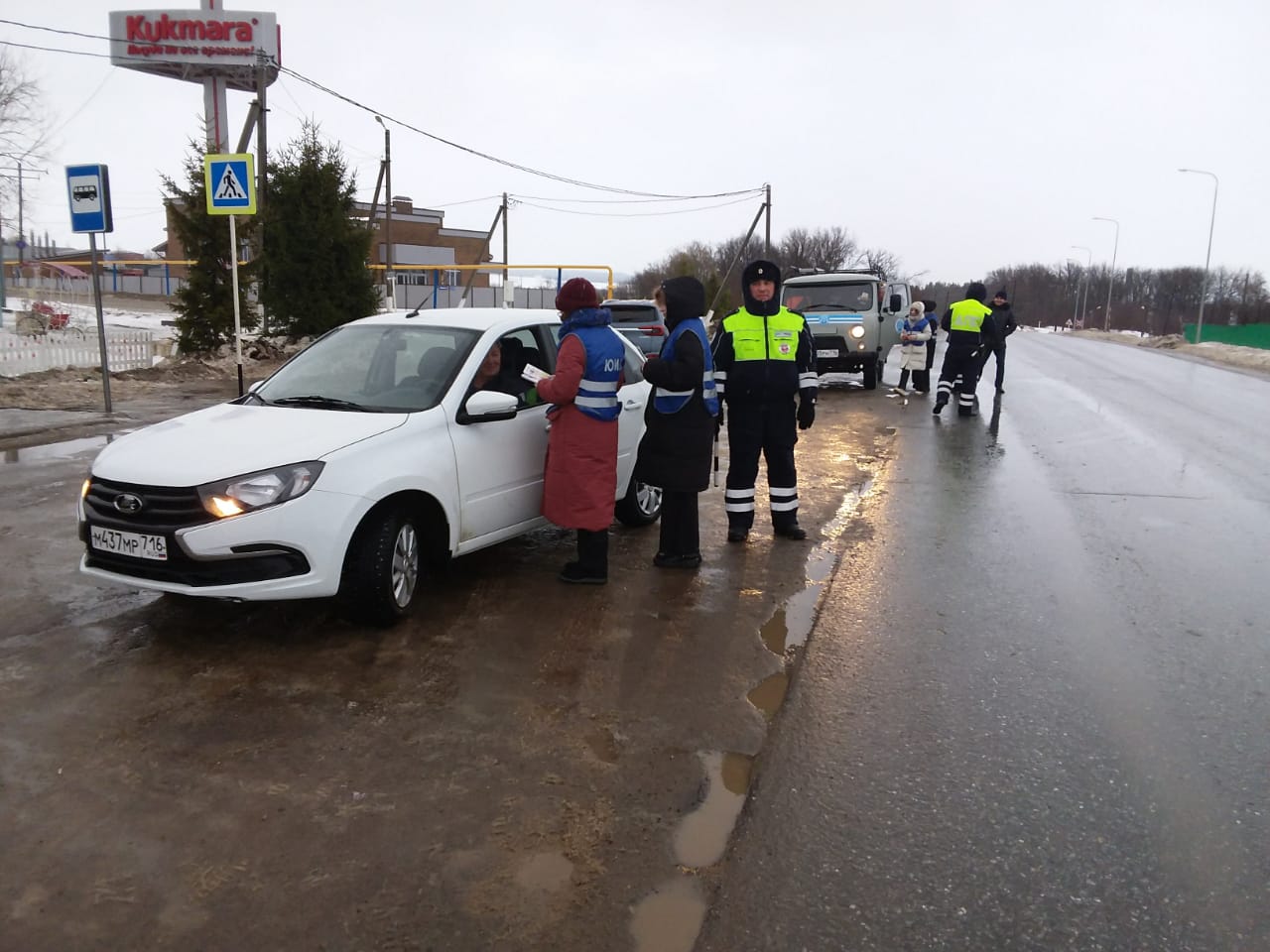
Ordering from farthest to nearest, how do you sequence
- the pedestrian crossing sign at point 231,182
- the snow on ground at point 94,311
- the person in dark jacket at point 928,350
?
the snow on ground at point 94,311, the person in dark jacket at point 928,350, the pedestrian crossing sign at point 231,182

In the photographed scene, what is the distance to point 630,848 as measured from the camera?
2.96 meters

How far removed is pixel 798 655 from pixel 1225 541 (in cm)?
414

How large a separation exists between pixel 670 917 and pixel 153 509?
3014 millimetres

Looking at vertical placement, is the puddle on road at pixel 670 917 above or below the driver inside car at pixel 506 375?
below

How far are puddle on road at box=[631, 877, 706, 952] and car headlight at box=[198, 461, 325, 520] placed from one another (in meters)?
2.47

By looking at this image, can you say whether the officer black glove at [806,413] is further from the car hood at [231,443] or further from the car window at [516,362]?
the car hood at [231,443]

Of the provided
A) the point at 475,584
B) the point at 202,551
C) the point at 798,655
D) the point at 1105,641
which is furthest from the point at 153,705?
the point at 1105,641

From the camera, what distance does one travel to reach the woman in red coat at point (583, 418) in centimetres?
534

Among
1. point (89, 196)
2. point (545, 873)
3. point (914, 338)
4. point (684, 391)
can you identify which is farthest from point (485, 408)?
point (914, 338)

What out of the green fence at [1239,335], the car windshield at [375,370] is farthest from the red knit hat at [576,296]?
the green fence at [1239,335]

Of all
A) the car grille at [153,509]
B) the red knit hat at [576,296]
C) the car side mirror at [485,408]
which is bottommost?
the car grille at [153,509]

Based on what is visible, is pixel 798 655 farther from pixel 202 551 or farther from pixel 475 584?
pixel 202 551

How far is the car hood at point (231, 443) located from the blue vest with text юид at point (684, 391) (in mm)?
1754

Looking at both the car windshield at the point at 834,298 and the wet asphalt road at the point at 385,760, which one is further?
the car windshield at the point at 834,298
